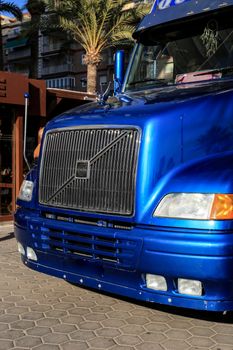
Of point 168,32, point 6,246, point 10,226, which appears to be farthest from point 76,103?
point 168,32

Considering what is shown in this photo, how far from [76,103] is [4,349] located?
9.24 m

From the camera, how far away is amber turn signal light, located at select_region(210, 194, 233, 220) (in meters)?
3.76

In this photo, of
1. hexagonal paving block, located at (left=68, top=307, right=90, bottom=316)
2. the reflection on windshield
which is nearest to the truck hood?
the reflection on windshield

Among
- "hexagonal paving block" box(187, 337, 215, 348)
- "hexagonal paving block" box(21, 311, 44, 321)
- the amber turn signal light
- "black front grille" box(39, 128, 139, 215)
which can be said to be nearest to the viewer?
the amber turn signal light

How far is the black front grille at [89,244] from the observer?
4.05m

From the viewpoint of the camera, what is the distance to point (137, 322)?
4.60m

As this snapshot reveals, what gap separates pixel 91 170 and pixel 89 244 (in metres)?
0.64

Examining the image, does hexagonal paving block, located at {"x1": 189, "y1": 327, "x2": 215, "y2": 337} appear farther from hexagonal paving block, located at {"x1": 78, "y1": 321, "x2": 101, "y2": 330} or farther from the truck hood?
the truck hood

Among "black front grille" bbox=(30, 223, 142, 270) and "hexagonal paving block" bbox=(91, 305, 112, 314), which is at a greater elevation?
"black front grille" bbox=(30, 223, 142, 270)

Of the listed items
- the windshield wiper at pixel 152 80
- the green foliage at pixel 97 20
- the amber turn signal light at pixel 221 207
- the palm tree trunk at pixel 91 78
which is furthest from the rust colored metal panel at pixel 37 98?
the palm tree trunk at pixel 91 78

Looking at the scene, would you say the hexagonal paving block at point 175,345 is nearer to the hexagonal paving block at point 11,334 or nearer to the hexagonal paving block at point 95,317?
the hexagonal paving block at point 95,317

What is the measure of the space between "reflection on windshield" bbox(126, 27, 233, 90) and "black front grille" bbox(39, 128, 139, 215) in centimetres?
141

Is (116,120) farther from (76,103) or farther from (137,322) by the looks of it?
(76,103)

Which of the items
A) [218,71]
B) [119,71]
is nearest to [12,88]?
[119,71]
